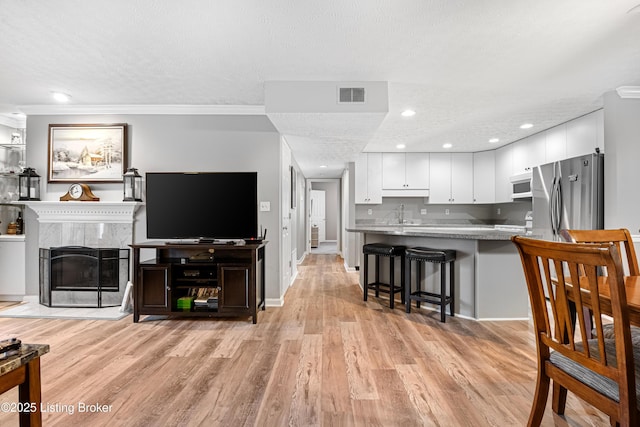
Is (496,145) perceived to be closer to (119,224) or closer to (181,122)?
(181,122)

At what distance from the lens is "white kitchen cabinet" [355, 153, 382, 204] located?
251 inches

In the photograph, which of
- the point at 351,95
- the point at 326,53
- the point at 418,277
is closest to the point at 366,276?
the point at 418,277

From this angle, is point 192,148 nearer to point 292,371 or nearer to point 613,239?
point 292,371

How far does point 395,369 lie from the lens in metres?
2.38

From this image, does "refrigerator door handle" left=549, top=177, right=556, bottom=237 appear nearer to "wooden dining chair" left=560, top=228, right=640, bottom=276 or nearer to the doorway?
"wooden dining chair" left=560, top=228, right=640, bottom=276

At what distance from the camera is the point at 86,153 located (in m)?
3.99

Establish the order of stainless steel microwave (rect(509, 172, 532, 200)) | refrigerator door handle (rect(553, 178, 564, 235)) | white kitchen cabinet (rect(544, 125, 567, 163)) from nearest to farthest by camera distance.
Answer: refrigerator door handle (rect(553, 178, 564, 235)), white kitchen cabinet (rect(544, 125, 567, 163)), stainless steel microwave (rect(509, 172, 532, 200))

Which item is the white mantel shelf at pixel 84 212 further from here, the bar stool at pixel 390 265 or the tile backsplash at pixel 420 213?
the tile backsplash at pixel 420 213

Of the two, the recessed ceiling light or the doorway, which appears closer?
the recessed ceiling light

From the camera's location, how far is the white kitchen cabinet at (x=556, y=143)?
174 inches

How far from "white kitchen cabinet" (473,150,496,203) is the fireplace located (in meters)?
5.72

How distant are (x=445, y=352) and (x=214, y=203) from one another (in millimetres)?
2629

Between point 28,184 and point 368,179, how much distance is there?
494cm

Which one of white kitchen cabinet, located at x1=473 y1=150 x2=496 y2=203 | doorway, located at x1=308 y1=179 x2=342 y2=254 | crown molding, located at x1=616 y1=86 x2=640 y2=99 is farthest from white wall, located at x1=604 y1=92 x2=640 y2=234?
doorway, located at x1=308 y1=179 x2=342 y2=254
